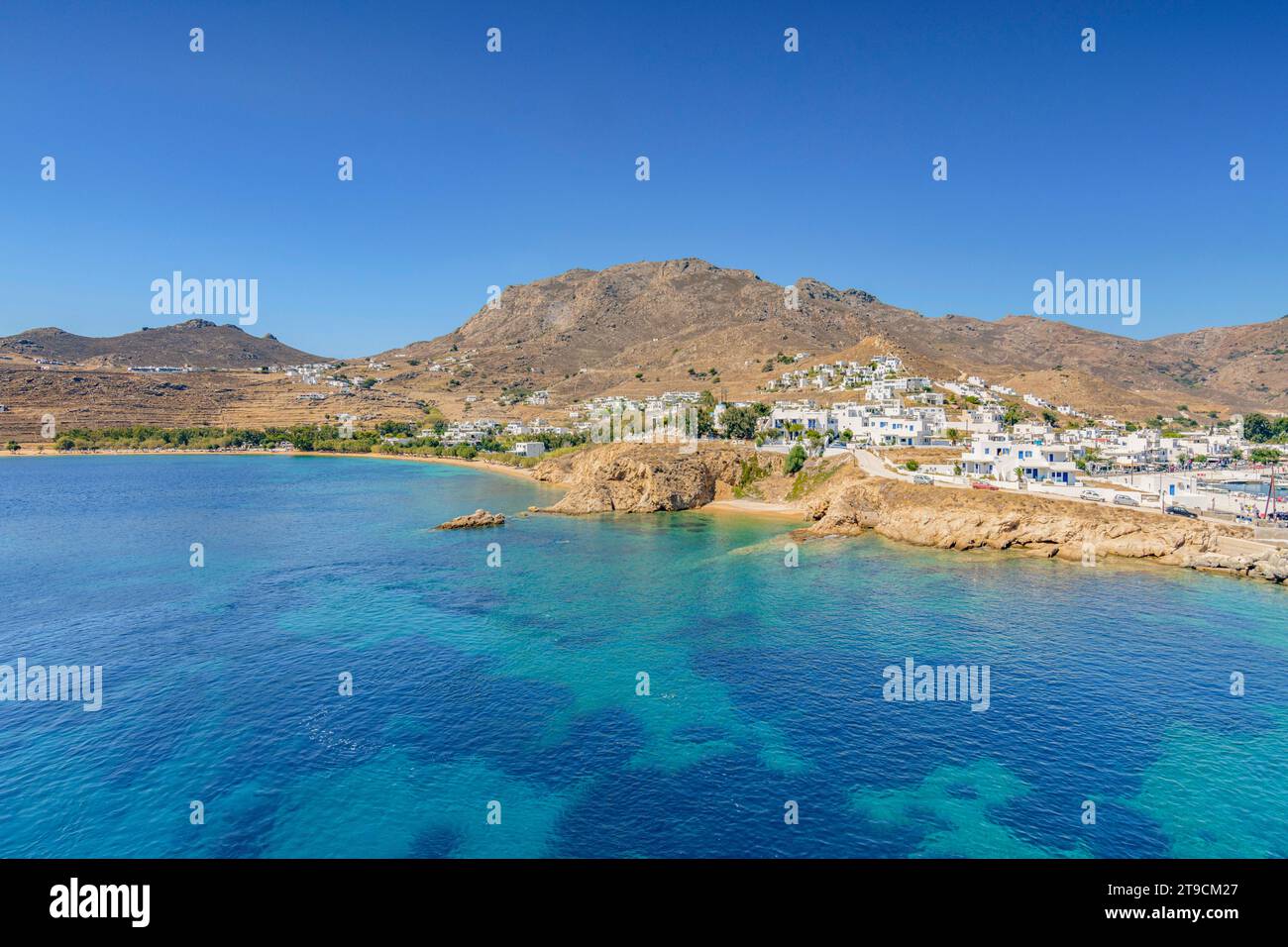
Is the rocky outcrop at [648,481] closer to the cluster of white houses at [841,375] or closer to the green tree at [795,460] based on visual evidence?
the green tree at [795,460]

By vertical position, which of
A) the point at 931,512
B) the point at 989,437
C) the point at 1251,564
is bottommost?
the point at 1251,564

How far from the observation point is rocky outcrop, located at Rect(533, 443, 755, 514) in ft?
302

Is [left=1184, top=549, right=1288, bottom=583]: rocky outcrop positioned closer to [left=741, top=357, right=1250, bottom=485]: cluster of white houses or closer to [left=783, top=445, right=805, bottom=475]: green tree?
[left=741, top=357, right=1250, bottom=485]: cluster of white houses

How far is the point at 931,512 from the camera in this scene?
220ft

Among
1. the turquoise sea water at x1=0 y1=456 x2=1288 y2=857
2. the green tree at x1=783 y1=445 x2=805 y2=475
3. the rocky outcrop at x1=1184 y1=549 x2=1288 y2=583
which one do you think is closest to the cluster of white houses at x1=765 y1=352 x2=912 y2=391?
the green tree at x1=783 y1=445 x2=805 y2=475

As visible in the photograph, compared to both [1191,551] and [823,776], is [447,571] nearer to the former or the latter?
[823,776]

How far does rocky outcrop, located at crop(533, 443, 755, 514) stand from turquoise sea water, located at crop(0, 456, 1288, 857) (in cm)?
3085

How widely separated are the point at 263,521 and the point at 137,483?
56.0 meters

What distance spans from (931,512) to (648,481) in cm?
3928

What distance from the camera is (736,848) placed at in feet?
71.2


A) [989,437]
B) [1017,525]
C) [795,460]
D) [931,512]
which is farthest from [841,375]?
[1017,525]

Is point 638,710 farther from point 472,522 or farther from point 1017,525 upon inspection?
point 472,522

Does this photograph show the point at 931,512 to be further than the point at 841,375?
No
